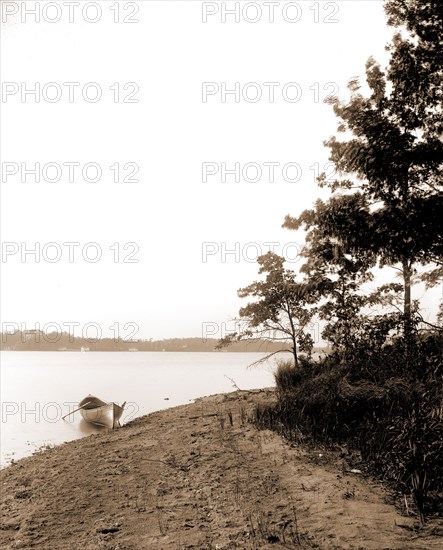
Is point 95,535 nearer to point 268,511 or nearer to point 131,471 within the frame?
point 268,511

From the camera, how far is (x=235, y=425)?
12625 mm

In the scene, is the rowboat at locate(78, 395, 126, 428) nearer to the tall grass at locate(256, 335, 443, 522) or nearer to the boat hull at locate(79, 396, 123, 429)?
the boat hull at locate(79, 396, 123, 429)

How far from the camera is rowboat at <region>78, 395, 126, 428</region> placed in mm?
24348

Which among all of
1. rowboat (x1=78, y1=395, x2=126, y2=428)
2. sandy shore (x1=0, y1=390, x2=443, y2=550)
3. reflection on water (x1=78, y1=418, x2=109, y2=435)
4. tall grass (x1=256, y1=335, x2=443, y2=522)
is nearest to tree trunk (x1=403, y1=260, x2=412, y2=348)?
tall grass (x1=256, y1=335, x2=443, y2=522)

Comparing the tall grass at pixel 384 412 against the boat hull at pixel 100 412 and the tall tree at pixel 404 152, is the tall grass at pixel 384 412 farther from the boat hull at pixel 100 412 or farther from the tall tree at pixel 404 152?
the boat hull at pixel 100 412

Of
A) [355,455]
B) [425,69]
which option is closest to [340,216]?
[425,69]

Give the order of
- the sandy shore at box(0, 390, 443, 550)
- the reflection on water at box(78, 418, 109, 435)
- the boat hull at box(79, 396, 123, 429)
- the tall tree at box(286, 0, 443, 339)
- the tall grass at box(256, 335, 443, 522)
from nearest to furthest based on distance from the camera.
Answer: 1. the sandy shore at box(0, 390, 443, 550)
2. the tall grass at box(256, 335, 443, 522)
3. the tall tree at box(286, 0, 443, 339)
4. the boat hull at box(79, 396, 123, 429)
5. the reflection on water at box(78, 418, 109, 435)

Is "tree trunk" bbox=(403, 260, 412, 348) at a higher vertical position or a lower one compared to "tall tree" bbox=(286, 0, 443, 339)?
lower

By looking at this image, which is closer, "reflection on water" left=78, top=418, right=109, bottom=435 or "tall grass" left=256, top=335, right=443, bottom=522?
"tall grass" left=256, top=335, right=443, bottom=522

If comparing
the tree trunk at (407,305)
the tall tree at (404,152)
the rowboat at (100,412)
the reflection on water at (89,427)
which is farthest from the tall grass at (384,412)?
the reflection on water at (89,427)

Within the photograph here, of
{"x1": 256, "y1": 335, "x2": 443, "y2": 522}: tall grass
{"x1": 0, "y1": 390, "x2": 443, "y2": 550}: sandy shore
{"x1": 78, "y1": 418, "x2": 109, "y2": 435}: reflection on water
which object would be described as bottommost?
{"x1": 78, "y1": 418, "x2": 109, "y2": 435}: reflection on water

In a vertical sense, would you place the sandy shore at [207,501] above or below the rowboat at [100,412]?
above

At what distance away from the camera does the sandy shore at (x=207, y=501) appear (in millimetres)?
5586

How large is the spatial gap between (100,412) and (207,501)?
2058cm
